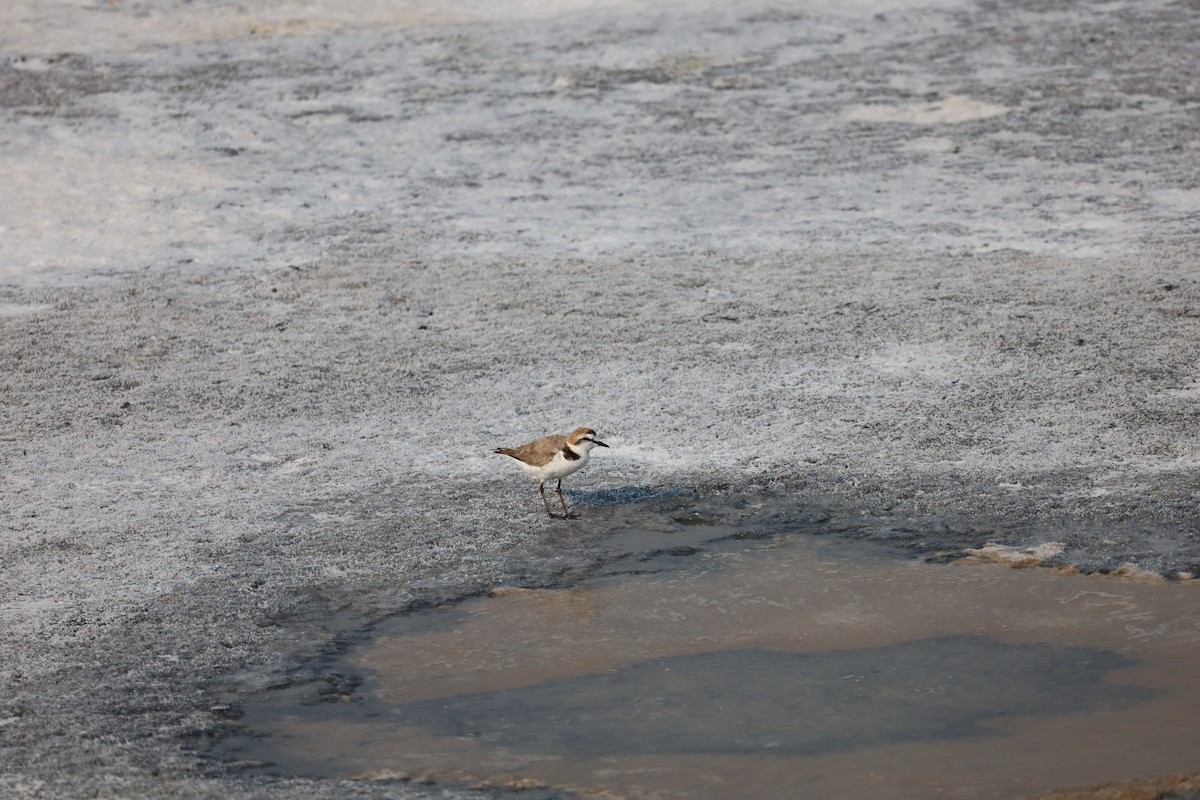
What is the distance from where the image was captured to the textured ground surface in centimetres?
700

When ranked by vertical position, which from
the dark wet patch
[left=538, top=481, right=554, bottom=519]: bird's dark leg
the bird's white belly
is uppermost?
the bird's white belly

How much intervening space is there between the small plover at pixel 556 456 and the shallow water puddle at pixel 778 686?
66 centimetres

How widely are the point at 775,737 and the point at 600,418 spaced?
3566 mm

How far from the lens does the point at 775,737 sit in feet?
18.0

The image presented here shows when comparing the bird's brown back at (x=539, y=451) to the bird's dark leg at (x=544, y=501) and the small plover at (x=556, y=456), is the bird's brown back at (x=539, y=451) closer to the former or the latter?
the small plover at (x=556, y=456)

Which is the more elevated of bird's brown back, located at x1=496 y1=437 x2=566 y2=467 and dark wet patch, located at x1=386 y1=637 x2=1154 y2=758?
bird's brown back, located at x1=496 y1=437 x2=566 y2=467

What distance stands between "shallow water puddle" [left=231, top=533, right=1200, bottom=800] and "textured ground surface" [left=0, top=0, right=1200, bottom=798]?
1.02ft

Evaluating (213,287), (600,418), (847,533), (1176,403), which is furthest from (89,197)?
(1176,403)

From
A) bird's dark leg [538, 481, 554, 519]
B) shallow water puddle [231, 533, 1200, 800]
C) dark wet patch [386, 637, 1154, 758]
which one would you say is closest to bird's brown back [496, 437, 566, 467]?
bird's dark leg [538, 481, 554, 519]

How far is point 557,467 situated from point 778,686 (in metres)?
1.98

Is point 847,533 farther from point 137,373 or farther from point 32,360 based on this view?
point 32,360

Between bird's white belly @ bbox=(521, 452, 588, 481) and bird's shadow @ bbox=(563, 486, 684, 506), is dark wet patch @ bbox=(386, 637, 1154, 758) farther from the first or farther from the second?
bird's shadow @ bbox=(563, 486, 684, 506)

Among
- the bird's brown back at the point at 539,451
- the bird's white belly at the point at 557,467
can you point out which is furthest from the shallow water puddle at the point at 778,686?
the bird's brown back at the point at 539,451

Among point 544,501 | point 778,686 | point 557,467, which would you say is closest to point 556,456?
point 557,467
